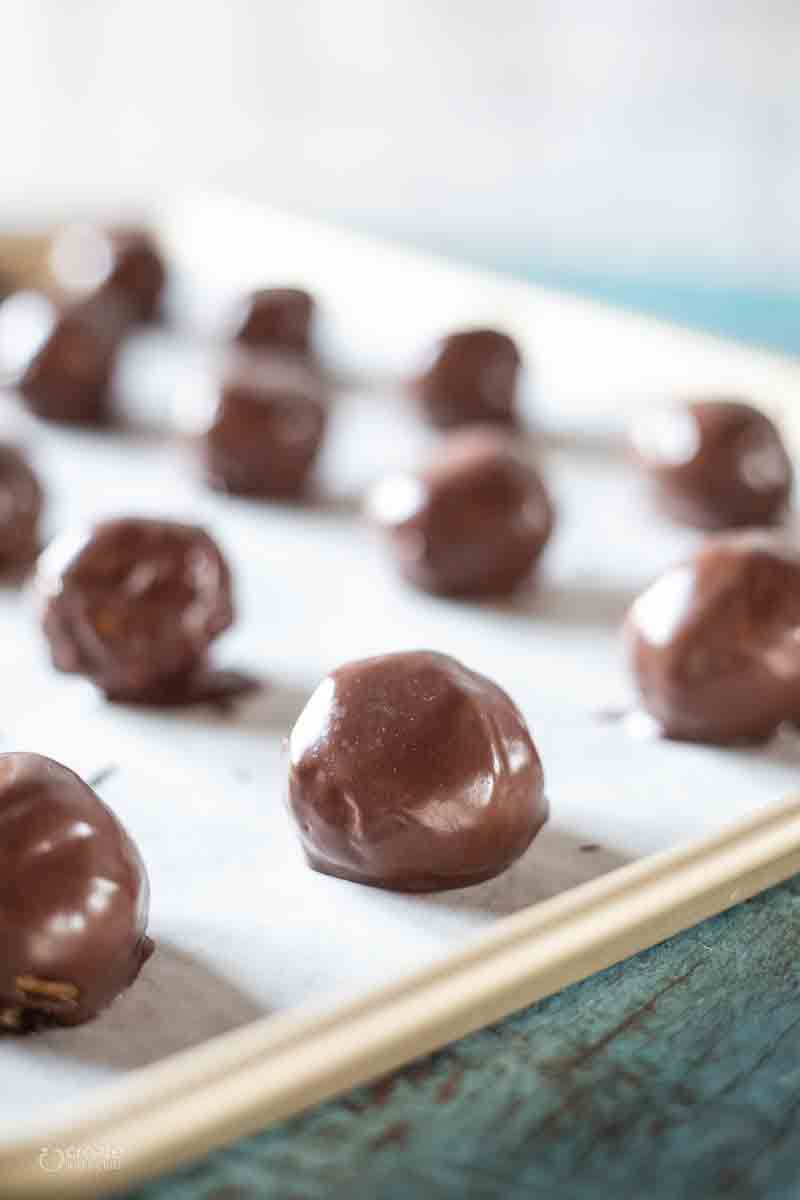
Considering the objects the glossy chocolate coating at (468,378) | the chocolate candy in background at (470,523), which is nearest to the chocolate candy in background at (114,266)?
the glossy chocolate coating at (468,378)

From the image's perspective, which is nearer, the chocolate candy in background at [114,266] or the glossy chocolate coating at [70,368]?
the glossy chocolate coating at [70,368]

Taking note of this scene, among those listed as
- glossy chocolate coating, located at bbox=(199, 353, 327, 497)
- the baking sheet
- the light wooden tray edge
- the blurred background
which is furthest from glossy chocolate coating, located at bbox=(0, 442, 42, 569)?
the blurred background

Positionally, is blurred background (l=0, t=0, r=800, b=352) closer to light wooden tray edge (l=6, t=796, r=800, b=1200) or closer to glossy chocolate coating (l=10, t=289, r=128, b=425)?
glossy chocolate coating (l=10, t=289, r=128, b=425)

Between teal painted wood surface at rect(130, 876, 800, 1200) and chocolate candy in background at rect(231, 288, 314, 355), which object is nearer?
teal painted wood surface at rect(130, 876, 800, 1200)

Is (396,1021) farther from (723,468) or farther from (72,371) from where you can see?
(72,371)

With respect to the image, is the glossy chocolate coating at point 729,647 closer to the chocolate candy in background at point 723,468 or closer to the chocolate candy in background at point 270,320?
the chocolate candy in background at point 723,468

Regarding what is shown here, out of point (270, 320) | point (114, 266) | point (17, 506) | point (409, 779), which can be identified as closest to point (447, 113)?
point (114, 266)
